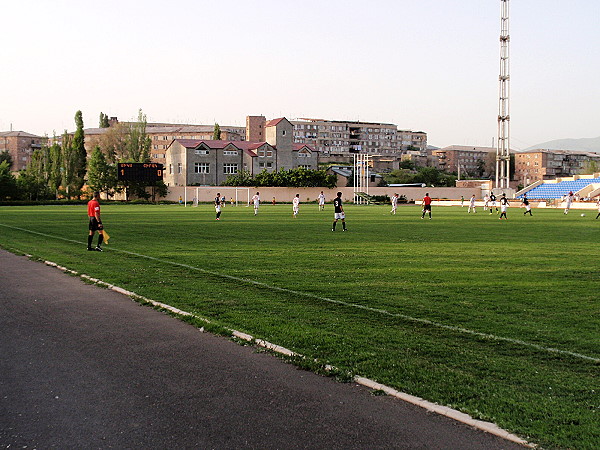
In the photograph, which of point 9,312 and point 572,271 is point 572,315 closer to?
point 572,271

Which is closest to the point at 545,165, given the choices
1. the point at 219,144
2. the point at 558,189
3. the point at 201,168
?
the point at 558,189

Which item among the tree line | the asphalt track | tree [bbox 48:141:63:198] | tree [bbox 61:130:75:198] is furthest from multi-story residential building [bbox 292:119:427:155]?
the asphalt track

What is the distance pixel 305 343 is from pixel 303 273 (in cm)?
655

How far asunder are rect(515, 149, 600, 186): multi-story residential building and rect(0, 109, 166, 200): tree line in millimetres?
122991

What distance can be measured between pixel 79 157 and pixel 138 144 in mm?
10852

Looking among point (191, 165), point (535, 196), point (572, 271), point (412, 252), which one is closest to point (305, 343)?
point (572, 271)

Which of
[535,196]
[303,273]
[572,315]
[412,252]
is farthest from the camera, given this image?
[535,196]

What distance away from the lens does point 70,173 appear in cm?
9462

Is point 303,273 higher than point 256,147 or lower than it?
lower

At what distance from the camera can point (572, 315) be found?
9445 mm

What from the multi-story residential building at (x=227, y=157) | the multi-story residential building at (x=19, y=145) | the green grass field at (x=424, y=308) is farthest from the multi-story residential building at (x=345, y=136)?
the green grass field at (x=424, y=308)

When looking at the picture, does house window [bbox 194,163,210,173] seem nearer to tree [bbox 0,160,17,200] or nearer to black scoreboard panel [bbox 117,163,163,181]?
black scoreboard panel [bbox 117,163,163,181]

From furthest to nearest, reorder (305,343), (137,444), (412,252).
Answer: (412,252), (305,343), (137,444)

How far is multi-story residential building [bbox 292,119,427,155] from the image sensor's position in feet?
583
